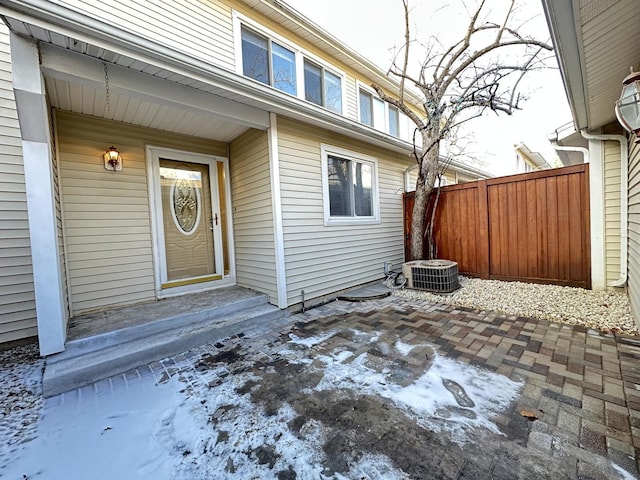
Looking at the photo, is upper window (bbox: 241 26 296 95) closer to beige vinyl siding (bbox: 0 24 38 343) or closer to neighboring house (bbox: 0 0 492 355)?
neighboring house (bbox: 0 0 492 355)

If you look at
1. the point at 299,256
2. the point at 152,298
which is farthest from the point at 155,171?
the point at 299,256

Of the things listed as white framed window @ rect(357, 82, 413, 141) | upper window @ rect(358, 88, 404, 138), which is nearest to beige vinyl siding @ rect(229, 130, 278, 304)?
white framed window @ rect(357, 82, 413, 141)

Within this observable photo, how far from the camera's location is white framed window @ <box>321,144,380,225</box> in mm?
4621

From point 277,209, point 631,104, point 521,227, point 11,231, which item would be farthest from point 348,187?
point 11,231

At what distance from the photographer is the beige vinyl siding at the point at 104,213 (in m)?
3.31

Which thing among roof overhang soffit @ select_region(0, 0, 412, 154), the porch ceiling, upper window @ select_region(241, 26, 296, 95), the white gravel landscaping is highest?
upper window @ select_region(241, 26, 296, 95)

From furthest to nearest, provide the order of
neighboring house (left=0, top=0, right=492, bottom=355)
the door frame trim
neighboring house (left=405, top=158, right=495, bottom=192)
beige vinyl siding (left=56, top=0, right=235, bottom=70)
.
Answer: neighboring house (left=405, top=158, right=495, bottom=192) → the door frame trim → beige vinyl siding (left=56, top=0, right=235, bottom=70) → neighboring house (left=0, top=0, right=492, bottom=355)

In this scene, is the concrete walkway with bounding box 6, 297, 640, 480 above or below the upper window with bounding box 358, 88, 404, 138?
below

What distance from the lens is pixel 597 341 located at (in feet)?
8.47

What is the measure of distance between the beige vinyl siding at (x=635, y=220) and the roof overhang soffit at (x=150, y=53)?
148 inches

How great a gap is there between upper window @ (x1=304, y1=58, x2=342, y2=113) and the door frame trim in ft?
7.12

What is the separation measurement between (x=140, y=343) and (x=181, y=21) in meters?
4.25

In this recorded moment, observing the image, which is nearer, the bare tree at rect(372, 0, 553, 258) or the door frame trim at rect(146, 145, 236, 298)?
the door frame trim at rect(146, 145, 236, 298)

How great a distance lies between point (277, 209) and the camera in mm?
3779
